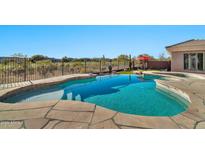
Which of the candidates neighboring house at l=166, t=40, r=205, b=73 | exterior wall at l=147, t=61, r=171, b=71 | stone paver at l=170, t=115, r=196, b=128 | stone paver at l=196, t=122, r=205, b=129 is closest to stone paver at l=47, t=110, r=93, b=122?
stone paver at l=170, t=115, r=196, b=128

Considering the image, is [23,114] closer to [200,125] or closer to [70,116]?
[70,116]

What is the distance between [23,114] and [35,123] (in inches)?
24.5

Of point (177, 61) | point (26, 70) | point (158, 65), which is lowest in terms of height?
point (26, 70)

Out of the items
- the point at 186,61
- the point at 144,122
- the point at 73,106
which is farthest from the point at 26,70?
the point at 186,61

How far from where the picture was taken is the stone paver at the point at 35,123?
10.4 ft

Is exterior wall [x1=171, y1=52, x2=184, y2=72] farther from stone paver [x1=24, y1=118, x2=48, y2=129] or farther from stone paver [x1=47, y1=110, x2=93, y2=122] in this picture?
stone paver [x1=24, y1=118, x2=48, y2=129]

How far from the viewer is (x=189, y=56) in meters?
15.8

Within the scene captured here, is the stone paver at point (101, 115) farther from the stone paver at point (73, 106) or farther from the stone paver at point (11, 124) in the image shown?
the stone paver at point (11, 124)

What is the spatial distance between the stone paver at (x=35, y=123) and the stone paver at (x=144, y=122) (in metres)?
1.44

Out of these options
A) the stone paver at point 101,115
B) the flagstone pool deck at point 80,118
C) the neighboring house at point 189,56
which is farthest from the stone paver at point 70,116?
the neighboring house at point 189,56
